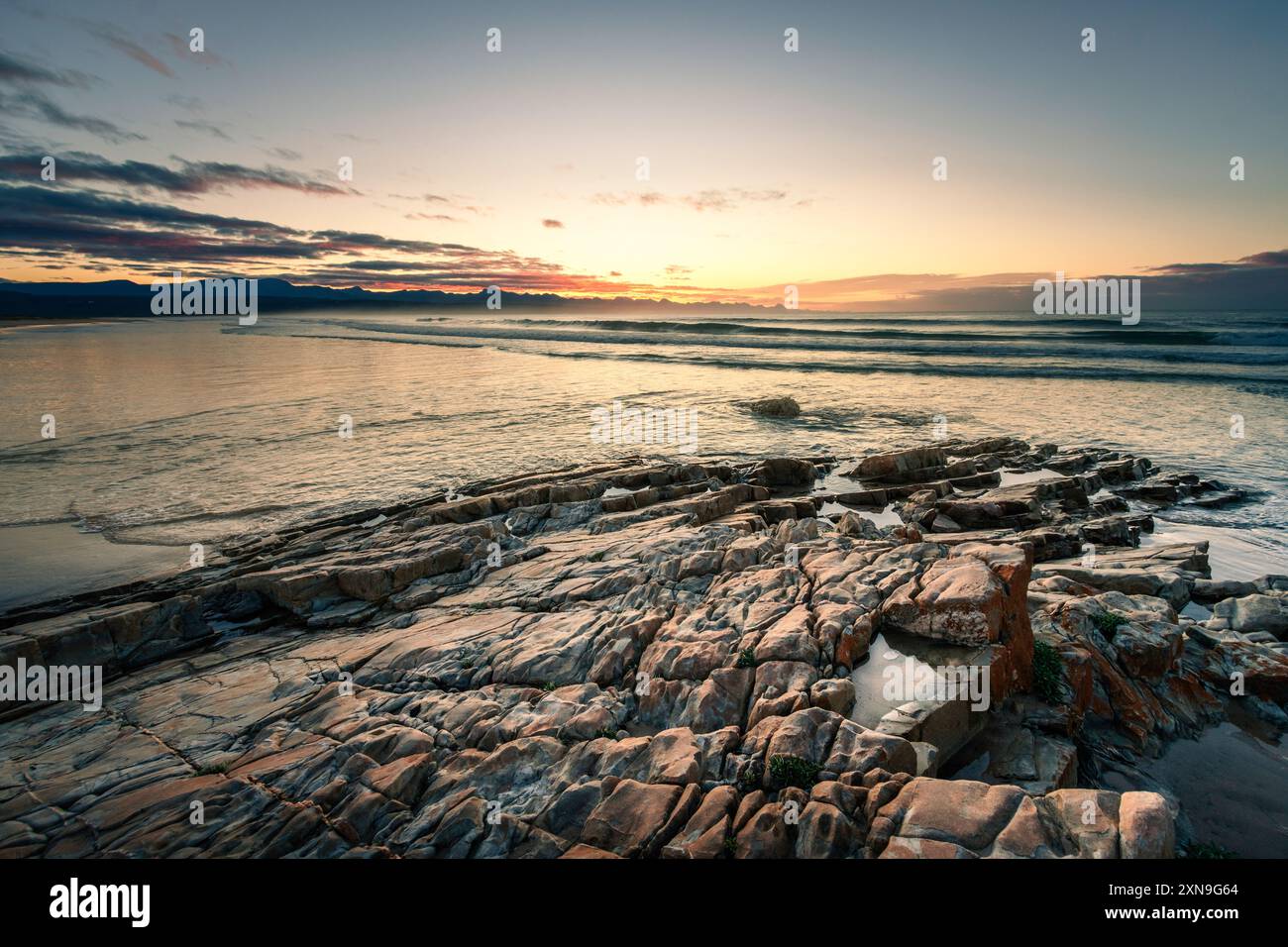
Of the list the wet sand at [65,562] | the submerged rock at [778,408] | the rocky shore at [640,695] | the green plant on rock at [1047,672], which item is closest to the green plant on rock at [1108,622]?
the rocky shore at [640,695]

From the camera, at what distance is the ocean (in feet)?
59.3

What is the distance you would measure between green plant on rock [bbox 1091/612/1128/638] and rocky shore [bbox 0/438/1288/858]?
2.0 inches

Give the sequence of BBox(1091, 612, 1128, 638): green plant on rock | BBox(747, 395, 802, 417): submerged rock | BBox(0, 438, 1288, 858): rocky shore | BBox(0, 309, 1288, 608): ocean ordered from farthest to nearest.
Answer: BBox(747, 395, 802, 417): submerged rock → BBox(0, 309, 1288, 608): ocean → BBox(1091, 612, 1128, 638): green plant on rock → BBox(0, 438, 1288, 858): rocky shore

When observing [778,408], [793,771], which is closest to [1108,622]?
[793,771]

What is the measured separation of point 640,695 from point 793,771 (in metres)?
2.70

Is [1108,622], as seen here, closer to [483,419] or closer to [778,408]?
[778,408]

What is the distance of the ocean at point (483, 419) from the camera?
18.1 m

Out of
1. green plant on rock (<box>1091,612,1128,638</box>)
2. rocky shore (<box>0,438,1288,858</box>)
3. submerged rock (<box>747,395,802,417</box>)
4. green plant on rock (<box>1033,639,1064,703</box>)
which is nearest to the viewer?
rocky shore (<box>0,438,1288,858</box>)

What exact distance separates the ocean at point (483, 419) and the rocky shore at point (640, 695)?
4.41 metres

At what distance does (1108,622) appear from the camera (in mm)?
10211

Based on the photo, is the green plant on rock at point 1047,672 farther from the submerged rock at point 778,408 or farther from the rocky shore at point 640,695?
the submerged rock at point 778,408

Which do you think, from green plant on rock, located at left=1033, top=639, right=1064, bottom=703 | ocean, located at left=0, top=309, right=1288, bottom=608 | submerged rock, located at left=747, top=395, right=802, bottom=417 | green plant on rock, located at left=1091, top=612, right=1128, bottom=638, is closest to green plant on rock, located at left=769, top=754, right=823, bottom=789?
green plant on rock, located at left=1033, top=639, right=1064, bottom=703

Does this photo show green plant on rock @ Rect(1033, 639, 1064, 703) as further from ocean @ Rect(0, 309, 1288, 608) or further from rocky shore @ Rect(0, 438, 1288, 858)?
ocean @ Rect(0, 309, 1288, 608)

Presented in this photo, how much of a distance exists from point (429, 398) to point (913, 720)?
39916 mm
